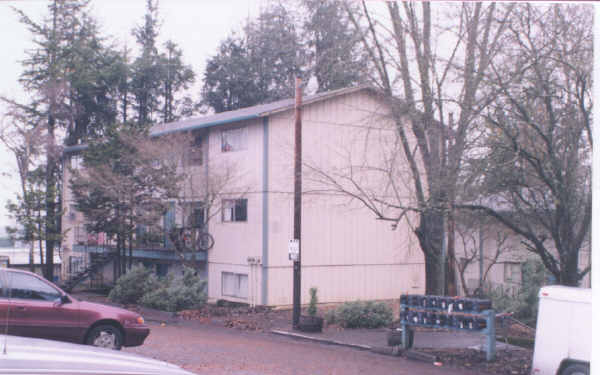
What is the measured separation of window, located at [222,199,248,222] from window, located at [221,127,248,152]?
206 cm

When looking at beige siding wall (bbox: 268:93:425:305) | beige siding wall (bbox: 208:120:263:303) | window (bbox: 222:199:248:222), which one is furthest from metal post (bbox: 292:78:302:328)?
window (bbox: 222:199:248:222)

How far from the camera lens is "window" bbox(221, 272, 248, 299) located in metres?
24.1

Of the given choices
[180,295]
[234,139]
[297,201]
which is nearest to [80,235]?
[234,139]

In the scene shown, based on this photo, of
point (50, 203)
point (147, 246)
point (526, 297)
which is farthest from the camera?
point (50, 203)

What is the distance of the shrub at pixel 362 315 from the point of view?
18266mm

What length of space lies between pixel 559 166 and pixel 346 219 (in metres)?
A: 13.5

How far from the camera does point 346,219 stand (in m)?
25.1

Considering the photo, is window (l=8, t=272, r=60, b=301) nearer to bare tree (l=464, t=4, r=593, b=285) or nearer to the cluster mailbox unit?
the cluster mailbox unit

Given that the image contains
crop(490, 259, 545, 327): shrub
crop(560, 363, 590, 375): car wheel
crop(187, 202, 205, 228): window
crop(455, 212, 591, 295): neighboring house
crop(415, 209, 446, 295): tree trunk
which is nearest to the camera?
crop(560, 363, 590, 375): car wheel

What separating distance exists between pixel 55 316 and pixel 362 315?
31.5ft

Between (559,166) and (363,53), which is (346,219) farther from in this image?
(559,166)

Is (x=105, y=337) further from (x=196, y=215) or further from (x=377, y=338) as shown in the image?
(x=196, y=215)

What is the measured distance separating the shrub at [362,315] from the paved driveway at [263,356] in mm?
2291

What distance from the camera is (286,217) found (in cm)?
2395
